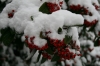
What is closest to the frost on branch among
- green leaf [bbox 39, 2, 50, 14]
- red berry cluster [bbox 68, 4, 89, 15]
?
green leaf [bbox 39, 2, 50, 14]

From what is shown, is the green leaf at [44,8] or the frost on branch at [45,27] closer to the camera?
the frost on branch at [45,27]

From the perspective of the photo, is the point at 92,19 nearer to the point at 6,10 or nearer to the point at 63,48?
the point at 63,48

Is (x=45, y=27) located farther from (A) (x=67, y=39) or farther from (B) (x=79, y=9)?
(B) (x=79, y=9)

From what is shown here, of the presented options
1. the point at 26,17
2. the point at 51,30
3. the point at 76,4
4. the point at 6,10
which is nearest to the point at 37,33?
the point at 51,30

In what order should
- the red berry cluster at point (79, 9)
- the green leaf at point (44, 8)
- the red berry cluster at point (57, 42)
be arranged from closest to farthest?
the red berry cluster at point (57, 42) → the green leaf at point (44, 8) → the red berry cluster at point (79, 9)

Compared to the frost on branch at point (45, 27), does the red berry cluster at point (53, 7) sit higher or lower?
higher

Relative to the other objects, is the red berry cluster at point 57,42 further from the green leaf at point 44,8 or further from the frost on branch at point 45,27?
the green leaf at point 44,8

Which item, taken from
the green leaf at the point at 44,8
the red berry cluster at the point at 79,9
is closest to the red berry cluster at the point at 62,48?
the green leaf at the point at 44,8

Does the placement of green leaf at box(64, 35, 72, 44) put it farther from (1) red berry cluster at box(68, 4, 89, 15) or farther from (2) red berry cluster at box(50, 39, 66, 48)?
(1) red berry cluster at box(68, 4, 89, 15)

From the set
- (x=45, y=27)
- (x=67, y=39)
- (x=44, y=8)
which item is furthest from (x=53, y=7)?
(x=67, y=39)

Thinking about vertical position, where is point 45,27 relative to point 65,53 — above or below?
above

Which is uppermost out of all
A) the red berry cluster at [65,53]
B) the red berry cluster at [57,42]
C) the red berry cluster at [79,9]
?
the red berry cluster at [57,42]

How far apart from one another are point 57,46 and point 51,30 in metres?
0.12

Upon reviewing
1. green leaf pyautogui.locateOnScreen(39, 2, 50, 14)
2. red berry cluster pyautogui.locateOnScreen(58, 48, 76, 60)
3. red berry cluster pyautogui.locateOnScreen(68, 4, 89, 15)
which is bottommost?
red berry cluster pyautogui.locateOnScreen(58, 48, 76, 60)
